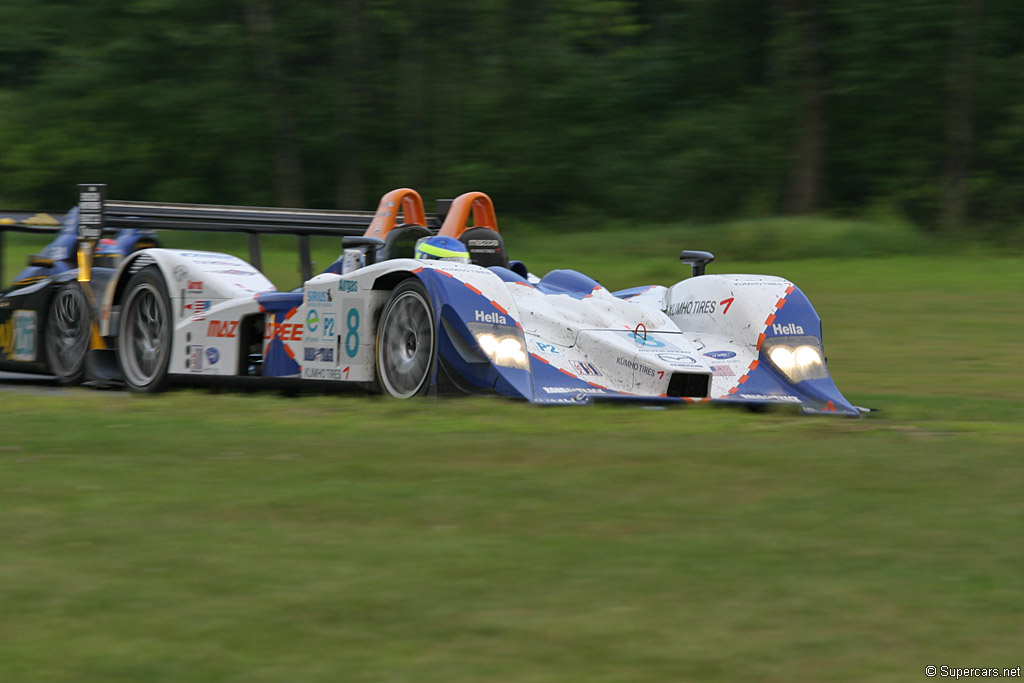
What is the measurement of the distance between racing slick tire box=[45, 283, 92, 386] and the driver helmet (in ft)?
10.6

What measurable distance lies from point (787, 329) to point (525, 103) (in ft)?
82.8

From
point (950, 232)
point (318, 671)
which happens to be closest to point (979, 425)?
point (318, 671)

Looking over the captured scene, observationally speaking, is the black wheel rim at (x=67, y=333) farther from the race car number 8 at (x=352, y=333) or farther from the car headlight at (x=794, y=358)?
the car headlight at (x=794, y=358)

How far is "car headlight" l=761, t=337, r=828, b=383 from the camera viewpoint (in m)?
8.66

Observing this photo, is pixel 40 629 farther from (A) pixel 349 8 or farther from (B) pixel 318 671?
(A) pixel 349 8

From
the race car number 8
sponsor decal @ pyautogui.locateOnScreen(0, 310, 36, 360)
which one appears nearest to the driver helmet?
the race car number 8

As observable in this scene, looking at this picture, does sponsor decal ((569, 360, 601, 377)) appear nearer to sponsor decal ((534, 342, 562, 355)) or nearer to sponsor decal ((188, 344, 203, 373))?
sponsor decal ((534, 342, 562, 355))

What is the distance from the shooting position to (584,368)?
8.16m

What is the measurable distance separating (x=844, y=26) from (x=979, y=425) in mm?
23084

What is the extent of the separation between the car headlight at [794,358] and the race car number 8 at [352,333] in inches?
93.7

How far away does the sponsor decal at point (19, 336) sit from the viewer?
473 inches

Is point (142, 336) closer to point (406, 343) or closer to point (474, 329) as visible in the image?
point (406, 343)

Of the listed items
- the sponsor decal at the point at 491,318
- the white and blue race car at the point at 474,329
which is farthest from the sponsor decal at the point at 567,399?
the sponsor decal at the point at 491,318

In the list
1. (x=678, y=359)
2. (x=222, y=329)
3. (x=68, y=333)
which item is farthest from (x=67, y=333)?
(x=678, y=359)
